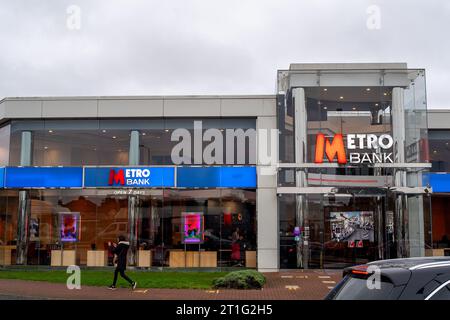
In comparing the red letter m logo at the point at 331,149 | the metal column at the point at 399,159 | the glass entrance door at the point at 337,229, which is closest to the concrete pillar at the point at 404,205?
the metal column at the point at 399,159

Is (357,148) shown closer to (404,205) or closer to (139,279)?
(404,205)

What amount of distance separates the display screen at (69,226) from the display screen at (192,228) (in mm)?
4916

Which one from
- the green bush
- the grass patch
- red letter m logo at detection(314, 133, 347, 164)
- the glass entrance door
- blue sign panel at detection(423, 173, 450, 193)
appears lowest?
the grass patch

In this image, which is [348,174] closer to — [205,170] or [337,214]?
[337,214]

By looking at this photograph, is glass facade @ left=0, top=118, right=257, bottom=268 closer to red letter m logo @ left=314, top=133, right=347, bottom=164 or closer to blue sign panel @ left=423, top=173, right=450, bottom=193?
red letter m logo @ left=314, top=133, right=347, bottom=164

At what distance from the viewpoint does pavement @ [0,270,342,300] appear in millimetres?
14344

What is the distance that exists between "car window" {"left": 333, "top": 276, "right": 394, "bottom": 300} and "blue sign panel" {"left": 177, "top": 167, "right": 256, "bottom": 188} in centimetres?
1809

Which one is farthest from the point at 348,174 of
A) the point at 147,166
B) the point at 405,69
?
the point at 147,166

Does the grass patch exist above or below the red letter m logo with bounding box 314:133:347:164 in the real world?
below

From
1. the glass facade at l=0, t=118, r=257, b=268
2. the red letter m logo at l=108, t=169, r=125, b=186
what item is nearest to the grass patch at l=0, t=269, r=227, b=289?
the glass facade at l=0, t=118, r=257, b=268

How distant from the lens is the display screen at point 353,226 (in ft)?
76.0

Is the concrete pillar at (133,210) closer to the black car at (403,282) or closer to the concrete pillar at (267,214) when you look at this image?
the concrete pillar at (267,214)

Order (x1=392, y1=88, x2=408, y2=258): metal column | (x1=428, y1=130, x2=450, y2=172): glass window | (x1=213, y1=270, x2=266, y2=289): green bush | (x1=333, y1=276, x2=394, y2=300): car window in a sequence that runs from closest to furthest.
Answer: (x1=333, y1=276, x2=394, y2=300): car window < (x1=213, y1=270, x2=266, y2=289): green bush < (x1=392, y1=88, x2=408, y2=258): metal column < (x1=428, y1=130, x2=450, y2=172): glass window

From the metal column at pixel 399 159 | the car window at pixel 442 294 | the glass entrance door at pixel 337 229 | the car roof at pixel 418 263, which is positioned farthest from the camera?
the glass entrance door at pixel 337 229
